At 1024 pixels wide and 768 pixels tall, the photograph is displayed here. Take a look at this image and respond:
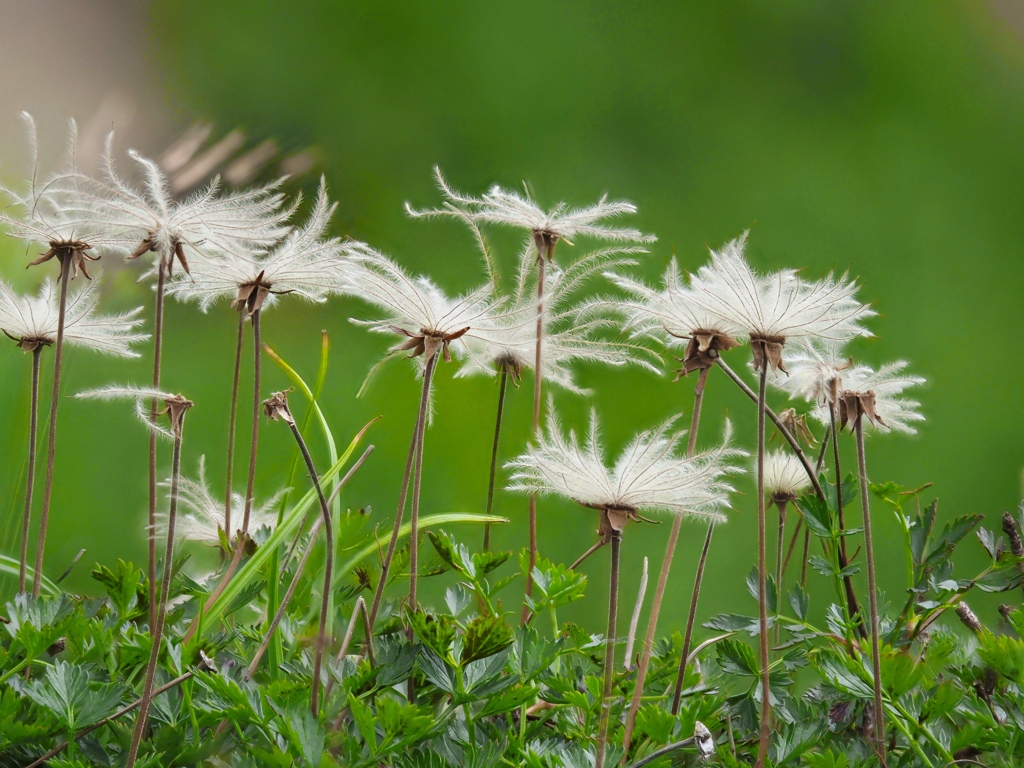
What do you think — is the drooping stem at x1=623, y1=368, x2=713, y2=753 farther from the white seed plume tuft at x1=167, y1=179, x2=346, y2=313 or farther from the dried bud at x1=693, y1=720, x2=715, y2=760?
the white seed plume tuft at x1=167, y1=179, x2=346, y2=313

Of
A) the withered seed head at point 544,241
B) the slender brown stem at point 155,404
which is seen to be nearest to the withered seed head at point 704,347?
the withered seed head at point 544,241

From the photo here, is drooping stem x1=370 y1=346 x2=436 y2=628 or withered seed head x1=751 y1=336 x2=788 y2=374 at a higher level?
withered seed head x1=751 y1=336 x2=788 y2=374

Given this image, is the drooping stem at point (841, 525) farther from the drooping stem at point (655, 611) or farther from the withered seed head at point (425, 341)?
the withered seed head at point (425, 341)

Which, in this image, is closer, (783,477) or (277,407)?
(277,407)

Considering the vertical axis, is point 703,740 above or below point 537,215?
below

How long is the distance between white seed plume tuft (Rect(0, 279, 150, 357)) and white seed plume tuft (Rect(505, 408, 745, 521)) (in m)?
0.22

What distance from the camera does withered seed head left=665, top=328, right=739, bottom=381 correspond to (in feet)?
1.25

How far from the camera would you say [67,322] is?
0.50m

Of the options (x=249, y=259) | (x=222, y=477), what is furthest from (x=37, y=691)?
(x=222, y=477)

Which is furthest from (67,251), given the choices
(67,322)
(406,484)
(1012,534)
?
(1012,534)

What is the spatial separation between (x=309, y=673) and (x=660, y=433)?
0.60 feet

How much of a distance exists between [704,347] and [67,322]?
349 millimetres

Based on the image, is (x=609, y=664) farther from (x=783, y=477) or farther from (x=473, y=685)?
(x=783, y=477)

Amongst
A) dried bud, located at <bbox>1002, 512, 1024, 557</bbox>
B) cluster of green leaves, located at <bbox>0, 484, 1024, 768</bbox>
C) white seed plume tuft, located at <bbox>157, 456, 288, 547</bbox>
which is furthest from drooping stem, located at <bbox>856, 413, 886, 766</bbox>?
white seed plume tuft, located at <bbox>157, 456, 288, 547</bbox>
